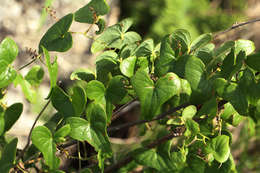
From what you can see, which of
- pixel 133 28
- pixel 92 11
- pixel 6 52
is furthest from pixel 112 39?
pixel 133 28

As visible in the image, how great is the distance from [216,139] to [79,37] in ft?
4.80

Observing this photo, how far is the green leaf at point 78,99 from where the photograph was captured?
0.47 m

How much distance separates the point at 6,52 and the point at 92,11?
0.52ft

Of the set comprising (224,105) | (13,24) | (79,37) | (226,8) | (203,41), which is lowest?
(226,8)

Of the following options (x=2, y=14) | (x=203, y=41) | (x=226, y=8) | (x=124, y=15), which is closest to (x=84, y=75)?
(x=203, y=41)

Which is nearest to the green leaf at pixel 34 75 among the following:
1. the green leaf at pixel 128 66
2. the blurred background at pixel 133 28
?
the blurred background at pixel 133 28

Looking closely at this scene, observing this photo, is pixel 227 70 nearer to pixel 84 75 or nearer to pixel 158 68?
pixel 158 68

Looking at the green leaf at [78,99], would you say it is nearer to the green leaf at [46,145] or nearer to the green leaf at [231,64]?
the green leaf at [46,145]

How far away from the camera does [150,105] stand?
46cm

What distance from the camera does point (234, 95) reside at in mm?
436

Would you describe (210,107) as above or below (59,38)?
below

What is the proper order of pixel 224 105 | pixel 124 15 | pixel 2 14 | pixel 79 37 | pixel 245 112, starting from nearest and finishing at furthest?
pixel 245 112 → pixel 224 105 → pixel 2 14 → pixel 79 37 → pixel 124 15

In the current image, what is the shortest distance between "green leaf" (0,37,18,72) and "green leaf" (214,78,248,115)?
13.0 inches

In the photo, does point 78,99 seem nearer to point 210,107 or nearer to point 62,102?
point 62,102
